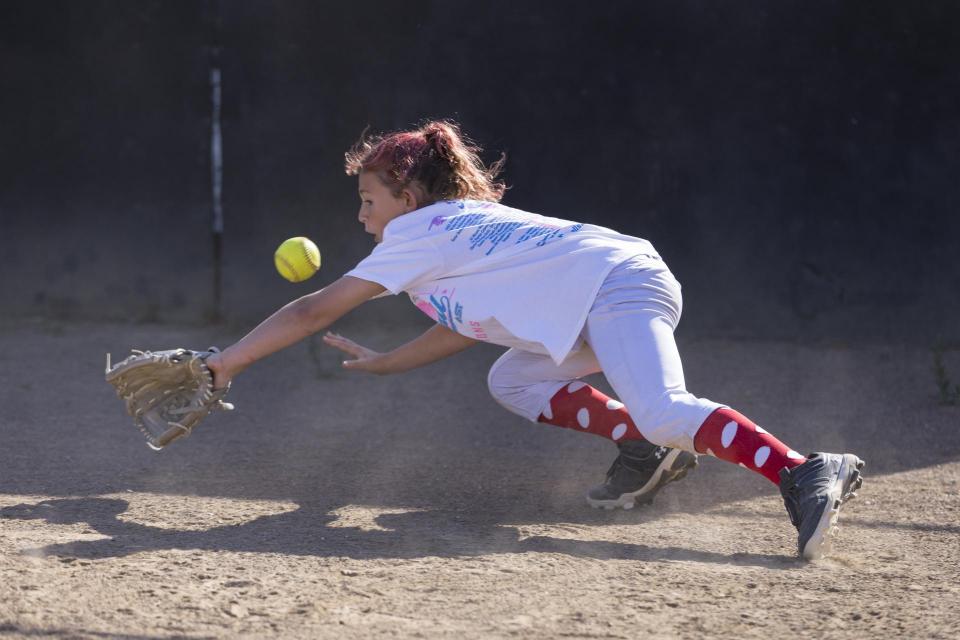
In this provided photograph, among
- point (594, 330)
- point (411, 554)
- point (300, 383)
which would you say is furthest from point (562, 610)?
point (300, 383)

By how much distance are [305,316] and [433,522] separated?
0.72 metres

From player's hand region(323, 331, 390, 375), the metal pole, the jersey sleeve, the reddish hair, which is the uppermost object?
the metal pole

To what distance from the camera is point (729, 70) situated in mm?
6324

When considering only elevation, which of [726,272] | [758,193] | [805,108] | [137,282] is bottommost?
[137,282]

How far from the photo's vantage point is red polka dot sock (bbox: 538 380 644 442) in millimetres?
3719

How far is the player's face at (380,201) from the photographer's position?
3625mm

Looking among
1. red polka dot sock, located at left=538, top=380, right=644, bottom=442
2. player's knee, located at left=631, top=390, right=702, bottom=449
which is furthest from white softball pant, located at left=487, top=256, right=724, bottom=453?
red polka dot sock, located at left=538, top=380, right=644, bottom=442

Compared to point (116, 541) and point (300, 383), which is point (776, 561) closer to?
point (116, 541)

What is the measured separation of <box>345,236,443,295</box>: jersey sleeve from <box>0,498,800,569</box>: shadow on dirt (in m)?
0.70

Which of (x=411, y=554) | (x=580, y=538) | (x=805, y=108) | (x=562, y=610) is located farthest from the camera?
(x=805, y=108)

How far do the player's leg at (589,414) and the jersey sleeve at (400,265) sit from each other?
581 millimetres

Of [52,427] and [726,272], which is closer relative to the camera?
[52,427]

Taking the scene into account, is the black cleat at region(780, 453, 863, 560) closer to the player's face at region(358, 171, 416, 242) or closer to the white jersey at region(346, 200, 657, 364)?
the white jersey at region(346, 200, 657, 364)

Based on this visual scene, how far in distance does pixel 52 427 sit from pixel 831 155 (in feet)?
13.6
